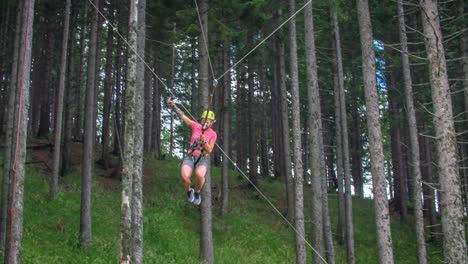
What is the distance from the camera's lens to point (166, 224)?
1691 centimetres

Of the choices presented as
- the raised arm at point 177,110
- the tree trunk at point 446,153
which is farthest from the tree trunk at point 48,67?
the tree trunk at point 446,153

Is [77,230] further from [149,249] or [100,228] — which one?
[149,249]

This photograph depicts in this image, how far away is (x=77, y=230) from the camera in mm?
14195

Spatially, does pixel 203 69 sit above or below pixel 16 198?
above

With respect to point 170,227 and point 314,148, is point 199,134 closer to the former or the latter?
point 314,148

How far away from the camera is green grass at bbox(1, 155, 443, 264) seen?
1317cm

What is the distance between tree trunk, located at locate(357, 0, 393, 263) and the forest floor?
5.94m

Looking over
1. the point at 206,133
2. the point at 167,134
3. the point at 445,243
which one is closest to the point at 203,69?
the point at 206,133

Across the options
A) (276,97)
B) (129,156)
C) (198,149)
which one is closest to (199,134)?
(198,149)

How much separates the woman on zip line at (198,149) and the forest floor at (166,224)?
4222 millimetres

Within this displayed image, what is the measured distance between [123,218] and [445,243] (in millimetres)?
6291

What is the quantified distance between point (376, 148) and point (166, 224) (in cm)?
870

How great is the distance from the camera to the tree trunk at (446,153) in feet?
30.0

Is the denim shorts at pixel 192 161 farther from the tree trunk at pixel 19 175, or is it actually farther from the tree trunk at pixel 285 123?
the tree trunk at pixel 285 123
